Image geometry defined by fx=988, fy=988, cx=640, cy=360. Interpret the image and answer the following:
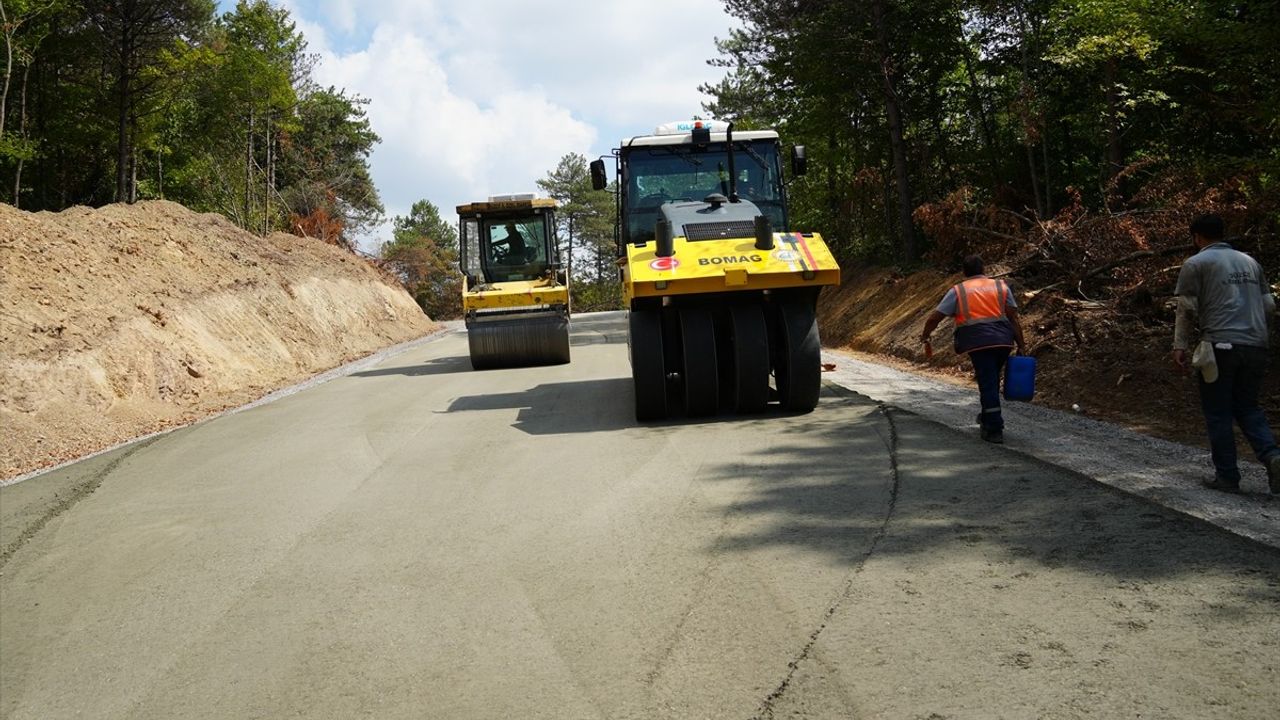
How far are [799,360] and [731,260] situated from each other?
1.27 meters

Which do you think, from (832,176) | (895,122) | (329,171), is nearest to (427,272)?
(329,171)

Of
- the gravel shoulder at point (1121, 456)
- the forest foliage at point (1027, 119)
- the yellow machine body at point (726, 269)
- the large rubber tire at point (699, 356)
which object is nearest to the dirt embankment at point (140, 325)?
the yellow machine body at point (726, 269)

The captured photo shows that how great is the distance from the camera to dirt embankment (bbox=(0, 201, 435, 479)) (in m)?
13.3

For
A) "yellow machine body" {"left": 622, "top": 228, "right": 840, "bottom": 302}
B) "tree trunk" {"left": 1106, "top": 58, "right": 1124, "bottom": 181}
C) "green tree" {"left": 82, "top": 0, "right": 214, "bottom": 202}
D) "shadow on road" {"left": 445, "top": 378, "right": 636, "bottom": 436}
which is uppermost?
"green tree" {"left": 82, "top": 0, "right": 214, "bottom": 202}

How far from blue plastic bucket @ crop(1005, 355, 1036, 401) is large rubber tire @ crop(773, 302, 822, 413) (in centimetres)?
212

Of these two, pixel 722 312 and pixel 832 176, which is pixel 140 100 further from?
pixel 722 312

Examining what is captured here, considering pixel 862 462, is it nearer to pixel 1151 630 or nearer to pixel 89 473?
pixel 1151 630

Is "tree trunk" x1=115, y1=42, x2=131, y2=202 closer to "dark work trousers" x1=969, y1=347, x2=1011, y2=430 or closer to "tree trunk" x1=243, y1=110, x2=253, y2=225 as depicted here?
"tree trunk" x1=243, y1=110, x2=253, y2=225

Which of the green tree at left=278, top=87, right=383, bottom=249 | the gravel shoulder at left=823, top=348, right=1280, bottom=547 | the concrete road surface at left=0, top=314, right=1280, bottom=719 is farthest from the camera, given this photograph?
the green tree at left=278, top=87, right=383, bottom=249

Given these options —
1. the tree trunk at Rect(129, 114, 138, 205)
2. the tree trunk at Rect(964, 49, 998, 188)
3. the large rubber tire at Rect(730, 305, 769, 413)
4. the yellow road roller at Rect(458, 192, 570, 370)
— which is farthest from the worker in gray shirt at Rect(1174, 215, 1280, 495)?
the tree trunk at Rect(129, 114, 138, 205)

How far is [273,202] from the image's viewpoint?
42.9 metres

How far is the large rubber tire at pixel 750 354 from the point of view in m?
10.3

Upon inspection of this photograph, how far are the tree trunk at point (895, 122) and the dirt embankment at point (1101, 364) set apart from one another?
4.25 m

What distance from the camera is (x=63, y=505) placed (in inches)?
342
